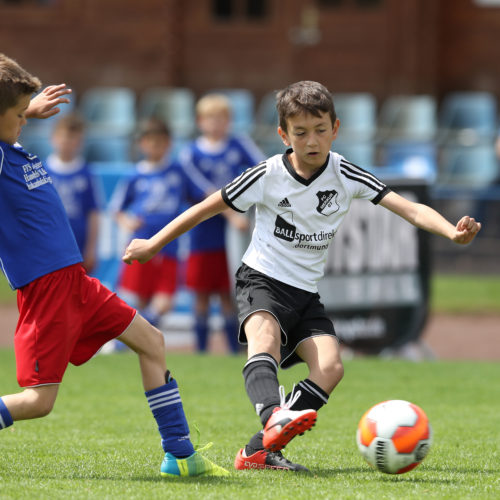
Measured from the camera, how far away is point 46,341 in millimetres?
4152

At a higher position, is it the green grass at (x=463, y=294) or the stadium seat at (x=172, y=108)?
the stadium seat at (x=172, y=108)

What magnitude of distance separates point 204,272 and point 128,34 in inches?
379

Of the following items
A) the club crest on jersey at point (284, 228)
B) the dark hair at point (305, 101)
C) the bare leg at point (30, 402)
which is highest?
the dark hair at point (305, 101)

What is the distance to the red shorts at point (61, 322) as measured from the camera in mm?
4148

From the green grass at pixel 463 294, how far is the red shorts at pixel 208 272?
3831mm

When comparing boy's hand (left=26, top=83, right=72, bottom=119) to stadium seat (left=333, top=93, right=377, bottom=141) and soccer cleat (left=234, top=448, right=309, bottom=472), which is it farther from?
stadium seat (left=333, top=93, right=377, bottom=141)

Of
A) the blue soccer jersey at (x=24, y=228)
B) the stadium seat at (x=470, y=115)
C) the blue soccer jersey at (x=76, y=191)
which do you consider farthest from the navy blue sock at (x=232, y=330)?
the stadium seat at (x=470, y=115)

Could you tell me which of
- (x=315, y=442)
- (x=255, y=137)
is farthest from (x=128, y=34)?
(x=315, y=442)

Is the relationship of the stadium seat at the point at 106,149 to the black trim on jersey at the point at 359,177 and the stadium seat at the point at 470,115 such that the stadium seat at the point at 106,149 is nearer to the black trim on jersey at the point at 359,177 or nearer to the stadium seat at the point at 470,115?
the stadium seat at the point at 470,115

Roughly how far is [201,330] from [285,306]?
5.17 meters

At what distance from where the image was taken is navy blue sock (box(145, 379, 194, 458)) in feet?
14.2

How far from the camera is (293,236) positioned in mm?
4656

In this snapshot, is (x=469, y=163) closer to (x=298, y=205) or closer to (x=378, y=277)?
(x=378, y=277)

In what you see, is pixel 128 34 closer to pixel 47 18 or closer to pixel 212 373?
pixel 47 18
